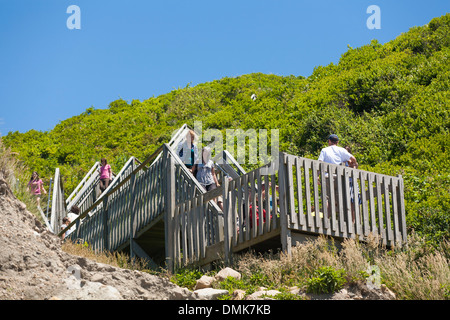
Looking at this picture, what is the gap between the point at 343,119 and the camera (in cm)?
1888

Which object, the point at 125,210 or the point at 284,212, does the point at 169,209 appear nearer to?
the point at 125,210

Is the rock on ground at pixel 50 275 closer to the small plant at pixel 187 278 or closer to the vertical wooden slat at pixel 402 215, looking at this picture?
the small plant at pixel 187 278

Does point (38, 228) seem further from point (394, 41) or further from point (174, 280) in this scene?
point (394, 41)

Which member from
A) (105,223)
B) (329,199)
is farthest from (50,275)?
(105,223)

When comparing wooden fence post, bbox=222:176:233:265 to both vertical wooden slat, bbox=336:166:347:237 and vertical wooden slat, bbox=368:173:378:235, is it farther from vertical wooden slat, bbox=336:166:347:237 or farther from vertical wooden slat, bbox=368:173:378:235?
vertical wooden slat, bbox=368:173:378:235

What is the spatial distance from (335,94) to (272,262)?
1384 centimetres

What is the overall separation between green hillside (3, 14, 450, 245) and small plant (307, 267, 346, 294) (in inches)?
144

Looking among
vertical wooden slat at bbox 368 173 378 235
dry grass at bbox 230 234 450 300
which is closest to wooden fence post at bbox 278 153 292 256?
dry grass at bbox 230 234 450 300

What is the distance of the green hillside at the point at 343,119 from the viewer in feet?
48.2

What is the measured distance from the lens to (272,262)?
8281 mm

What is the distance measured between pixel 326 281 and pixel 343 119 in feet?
40.1

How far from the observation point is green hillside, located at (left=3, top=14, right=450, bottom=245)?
1470 cm
